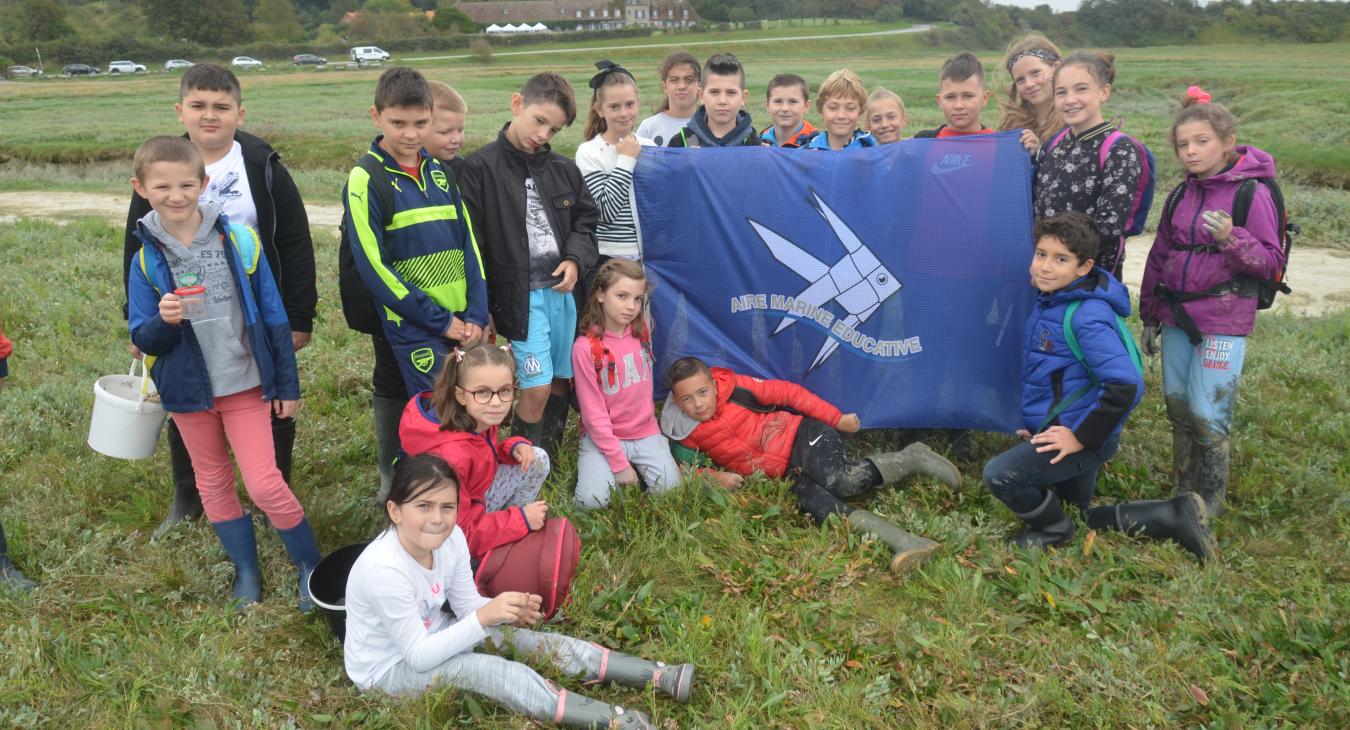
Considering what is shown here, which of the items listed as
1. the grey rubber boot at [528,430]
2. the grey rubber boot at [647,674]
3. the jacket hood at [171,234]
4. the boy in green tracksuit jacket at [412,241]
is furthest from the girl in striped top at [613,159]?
the grey rubber boot at [647,674]

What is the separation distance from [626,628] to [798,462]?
5.52 feet

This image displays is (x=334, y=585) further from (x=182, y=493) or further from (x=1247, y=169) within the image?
(x=1247, y=169)

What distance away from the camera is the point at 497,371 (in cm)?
430

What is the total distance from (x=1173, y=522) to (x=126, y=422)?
17.8 ft

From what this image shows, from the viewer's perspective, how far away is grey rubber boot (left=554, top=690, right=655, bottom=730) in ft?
11.8

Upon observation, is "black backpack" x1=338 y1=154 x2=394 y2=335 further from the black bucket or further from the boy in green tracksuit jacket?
the black bucket

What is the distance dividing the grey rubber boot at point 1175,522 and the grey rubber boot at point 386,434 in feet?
13.2

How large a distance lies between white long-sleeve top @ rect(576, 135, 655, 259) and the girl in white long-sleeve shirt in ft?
8.04

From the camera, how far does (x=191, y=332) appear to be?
4.26 metres

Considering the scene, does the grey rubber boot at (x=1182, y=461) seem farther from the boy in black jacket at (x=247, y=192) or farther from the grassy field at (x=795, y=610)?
the boy in black jacket at (x=247, y=192)

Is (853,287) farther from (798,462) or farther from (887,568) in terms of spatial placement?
(887,568)

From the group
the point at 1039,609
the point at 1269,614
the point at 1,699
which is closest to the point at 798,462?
the point at 1039,609

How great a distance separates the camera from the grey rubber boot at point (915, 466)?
5.54m

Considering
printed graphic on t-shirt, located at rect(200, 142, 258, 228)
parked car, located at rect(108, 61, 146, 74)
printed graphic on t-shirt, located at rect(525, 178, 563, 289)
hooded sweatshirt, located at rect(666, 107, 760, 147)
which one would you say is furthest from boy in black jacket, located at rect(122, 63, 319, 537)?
parked car, located at rect(108, 61, 146, 74)
